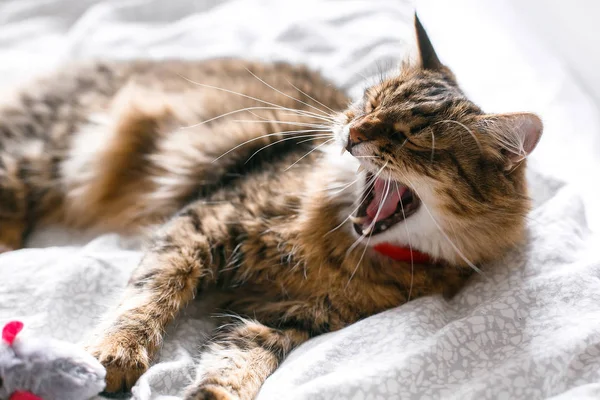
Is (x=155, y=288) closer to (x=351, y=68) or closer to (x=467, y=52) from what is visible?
(x=351, y=68)

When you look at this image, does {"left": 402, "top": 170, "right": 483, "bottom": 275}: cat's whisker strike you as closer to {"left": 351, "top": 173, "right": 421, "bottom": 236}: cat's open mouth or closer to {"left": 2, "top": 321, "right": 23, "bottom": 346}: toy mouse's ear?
{"left": 351, "top": 173, "right": 421, "bottom": 236}: cat's open mouth

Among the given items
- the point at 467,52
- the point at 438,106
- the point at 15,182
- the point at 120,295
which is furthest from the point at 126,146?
the point at 467,52

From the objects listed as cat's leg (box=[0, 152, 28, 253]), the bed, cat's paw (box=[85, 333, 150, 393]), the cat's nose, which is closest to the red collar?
the bed

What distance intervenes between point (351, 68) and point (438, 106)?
99 centimetres

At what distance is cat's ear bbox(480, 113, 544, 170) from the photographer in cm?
123

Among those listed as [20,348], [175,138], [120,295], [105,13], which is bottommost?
[120,295]

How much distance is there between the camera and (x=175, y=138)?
187 cm

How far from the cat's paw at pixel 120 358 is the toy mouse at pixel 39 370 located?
98 millimetres

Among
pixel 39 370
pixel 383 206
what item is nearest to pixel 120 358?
pixel 39 370

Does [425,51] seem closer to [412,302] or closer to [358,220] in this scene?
[358,220]

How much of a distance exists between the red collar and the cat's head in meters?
0.02

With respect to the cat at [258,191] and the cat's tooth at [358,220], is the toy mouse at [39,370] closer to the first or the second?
the cat at [258,191]

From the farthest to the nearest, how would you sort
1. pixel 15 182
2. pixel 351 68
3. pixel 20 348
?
pixel 351 68 → pixel 15 182 → pixel 20 348

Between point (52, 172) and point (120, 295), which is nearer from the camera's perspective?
point (120, 295)
